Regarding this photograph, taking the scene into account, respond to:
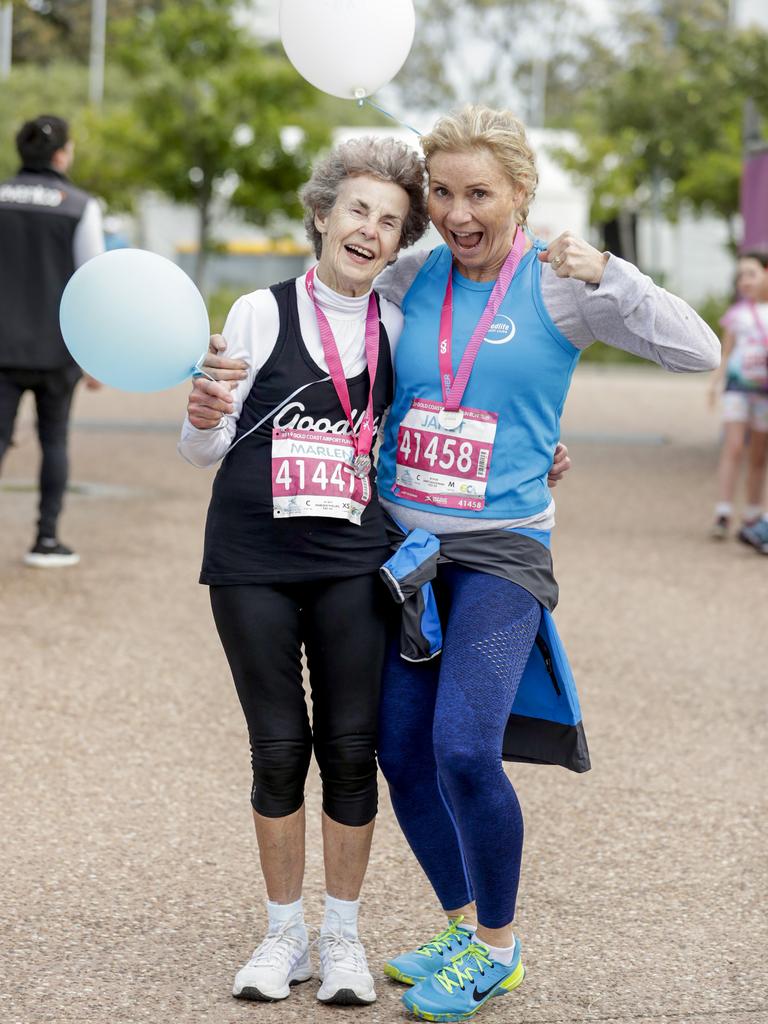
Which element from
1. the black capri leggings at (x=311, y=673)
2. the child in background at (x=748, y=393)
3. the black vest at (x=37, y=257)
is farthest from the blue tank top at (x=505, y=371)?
the child in background at (x=748, y=393)

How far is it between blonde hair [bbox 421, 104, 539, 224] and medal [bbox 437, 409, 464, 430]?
0.50m

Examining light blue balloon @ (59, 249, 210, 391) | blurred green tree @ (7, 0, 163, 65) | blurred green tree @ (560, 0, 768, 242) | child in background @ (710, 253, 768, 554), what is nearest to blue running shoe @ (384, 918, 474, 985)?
light blue balloon @ (59, 249, 210, 391)

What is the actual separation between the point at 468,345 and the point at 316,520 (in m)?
0.50

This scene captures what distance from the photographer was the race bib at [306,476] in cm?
329

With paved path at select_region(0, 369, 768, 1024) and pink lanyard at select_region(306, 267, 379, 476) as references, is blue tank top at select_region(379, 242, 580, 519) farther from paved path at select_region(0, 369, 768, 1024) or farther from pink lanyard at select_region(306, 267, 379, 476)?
paved path at select_region(0, 369, 768, 1024)

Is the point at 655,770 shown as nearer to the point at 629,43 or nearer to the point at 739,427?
the point at 739,427

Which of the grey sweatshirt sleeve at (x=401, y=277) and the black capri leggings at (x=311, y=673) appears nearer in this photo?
the black capri leggings at (x=311, y=673)

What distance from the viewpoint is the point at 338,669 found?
3.35 m

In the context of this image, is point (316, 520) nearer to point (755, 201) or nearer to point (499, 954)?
point (499, 954)

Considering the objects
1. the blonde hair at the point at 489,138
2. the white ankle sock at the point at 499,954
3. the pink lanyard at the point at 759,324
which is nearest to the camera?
the blonde hair at the point at 489,138

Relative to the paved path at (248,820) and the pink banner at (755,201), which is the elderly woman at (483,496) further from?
the pink banner at (755,201)

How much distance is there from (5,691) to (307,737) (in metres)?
2.74

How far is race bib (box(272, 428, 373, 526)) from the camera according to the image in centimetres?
329

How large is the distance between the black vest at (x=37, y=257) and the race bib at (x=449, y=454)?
4.56 metres
